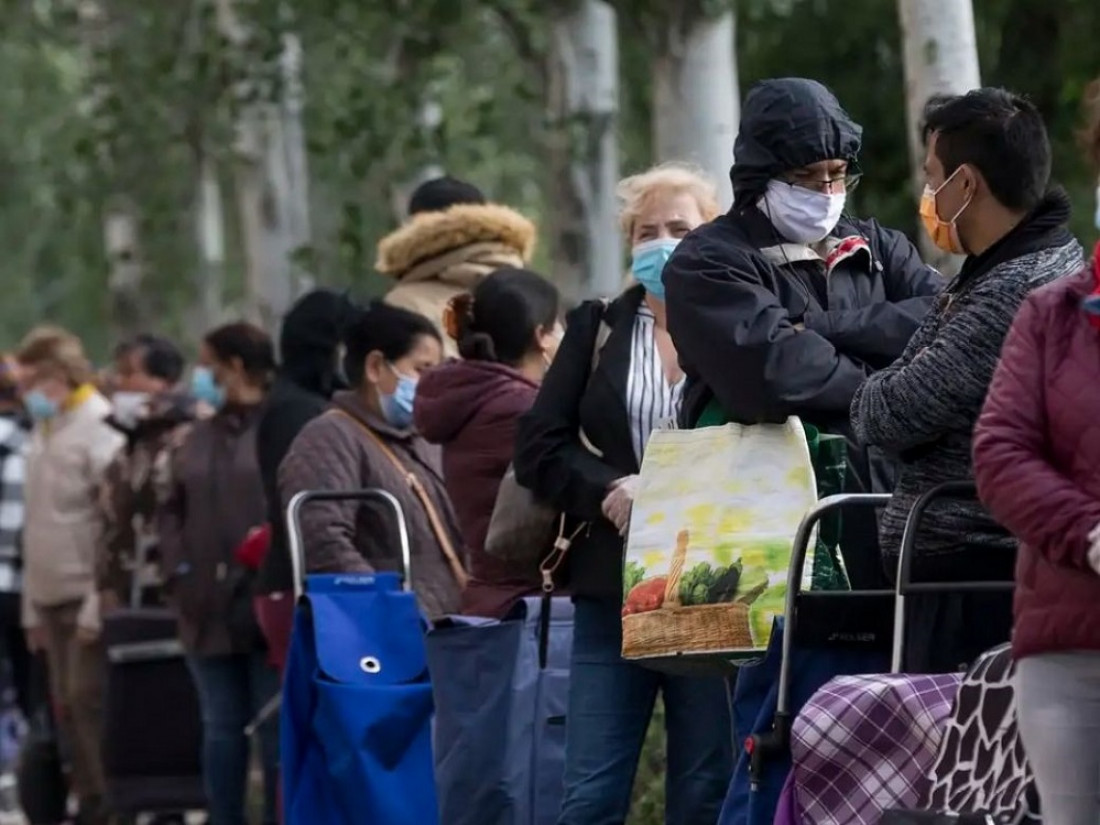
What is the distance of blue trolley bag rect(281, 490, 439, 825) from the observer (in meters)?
8.97

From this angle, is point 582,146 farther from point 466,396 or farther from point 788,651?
point 788,651

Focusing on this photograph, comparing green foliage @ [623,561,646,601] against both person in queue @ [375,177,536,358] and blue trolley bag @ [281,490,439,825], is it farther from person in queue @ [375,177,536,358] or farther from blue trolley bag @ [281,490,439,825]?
person in queue @ [375,177,536,358]

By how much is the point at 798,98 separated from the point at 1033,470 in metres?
1.78

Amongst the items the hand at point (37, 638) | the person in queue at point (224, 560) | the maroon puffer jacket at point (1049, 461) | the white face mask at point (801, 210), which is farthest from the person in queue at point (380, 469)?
the hand at point (37, 638)

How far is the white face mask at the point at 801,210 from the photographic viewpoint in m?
6.91

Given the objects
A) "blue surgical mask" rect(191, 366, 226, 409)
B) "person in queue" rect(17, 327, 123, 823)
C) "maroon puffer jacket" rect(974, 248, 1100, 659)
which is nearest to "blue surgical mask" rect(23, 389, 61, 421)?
"person in queue" rect(17, 327, 123, 823)

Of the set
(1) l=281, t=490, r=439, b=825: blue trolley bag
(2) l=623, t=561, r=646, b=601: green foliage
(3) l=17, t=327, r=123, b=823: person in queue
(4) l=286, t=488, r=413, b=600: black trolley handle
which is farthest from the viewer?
(3) l=17, t=327, r=123, b=823: person in queue

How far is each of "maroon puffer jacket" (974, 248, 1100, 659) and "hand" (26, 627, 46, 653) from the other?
29.9 feet

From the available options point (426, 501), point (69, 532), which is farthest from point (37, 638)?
point (426, 501)

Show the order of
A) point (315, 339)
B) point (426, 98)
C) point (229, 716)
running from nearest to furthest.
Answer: point (315, 339)
point (229, 716)
point (426, 98)

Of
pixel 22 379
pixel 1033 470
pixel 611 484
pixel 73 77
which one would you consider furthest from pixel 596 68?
pixel 73 77

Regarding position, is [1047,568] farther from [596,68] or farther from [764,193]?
[596,68]

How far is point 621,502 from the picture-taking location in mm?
7320

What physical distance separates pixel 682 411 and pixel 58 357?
279 inches
